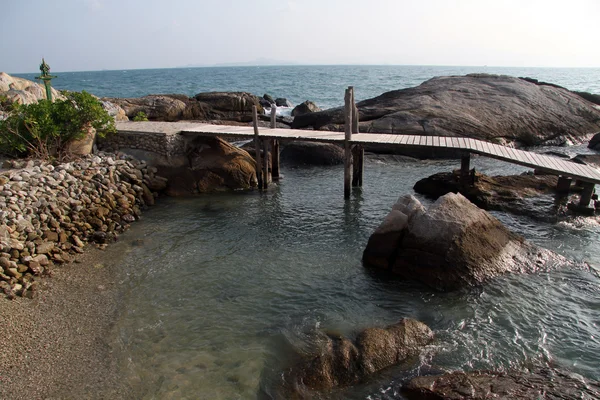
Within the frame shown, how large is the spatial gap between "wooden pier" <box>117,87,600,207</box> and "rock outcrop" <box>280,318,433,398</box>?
9163mm

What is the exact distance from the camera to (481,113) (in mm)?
26625

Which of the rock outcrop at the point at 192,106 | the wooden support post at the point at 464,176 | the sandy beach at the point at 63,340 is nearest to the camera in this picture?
the sandy beach at the point at 63,340

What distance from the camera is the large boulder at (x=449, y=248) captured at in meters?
10.3

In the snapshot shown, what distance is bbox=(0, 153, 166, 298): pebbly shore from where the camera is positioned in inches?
427

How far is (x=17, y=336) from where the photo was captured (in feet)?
28.1

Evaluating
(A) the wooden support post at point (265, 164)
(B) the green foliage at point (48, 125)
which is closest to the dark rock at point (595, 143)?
(A) the wooden support post at point (265, 164)

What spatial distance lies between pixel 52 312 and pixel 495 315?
31.8 ft

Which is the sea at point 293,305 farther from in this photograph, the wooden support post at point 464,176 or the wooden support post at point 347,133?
the wooden support post at point 347,133

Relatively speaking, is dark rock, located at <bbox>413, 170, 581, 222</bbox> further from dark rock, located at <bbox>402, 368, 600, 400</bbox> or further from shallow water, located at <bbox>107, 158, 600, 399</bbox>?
dark rock, located at <bbox>402, 368, 600, 400</bbox>

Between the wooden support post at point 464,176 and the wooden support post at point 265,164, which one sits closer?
the wooden support post at point 464,176

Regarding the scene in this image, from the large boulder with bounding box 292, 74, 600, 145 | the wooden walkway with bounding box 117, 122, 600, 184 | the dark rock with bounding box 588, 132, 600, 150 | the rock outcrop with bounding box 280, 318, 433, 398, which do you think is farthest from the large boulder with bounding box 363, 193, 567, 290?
the dark rock with bounding box 588, 132, 600, 150

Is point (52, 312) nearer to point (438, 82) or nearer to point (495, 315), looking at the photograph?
point (495, 315)

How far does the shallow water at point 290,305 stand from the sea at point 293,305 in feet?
0.10

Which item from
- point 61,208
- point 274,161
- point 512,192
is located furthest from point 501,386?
point 274,161
